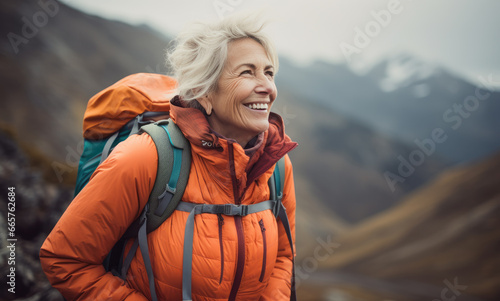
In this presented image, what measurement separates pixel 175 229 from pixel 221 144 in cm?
53

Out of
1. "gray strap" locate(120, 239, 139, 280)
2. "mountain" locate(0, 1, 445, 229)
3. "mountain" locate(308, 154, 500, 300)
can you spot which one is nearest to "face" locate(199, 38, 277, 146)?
"gray strap" locate(120, 239, 139, 280)

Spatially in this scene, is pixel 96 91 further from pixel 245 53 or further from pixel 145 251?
pixel 145 251

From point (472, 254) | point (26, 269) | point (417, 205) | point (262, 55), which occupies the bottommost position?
point (26, 269)

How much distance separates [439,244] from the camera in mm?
10414

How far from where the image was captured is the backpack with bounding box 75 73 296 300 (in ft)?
5.85

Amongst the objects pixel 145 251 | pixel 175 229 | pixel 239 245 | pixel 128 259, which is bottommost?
pixel 128 259

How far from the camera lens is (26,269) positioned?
367 centimetres

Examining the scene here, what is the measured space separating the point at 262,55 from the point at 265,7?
0.31 metres

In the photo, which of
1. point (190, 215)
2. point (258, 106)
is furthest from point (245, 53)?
point (190, 215)

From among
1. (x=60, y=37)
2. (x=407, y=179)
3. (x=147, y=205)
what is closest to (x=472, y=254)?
(x=147, y=205)

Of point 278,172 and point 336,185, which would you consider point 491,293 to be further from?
point 336,185

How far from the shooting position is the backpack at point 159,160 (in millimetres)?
1782

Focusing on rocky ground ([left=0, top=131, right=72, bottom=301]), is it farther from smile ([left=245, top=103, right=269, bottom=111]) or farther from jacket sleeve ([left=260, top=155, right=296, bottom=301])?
smile ([left=245, top=103, right=269, bottom=111])

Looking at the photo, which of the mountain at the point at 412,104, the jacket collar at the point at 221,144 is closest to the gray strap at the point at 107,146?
the jacket collar at the point at 221,144
